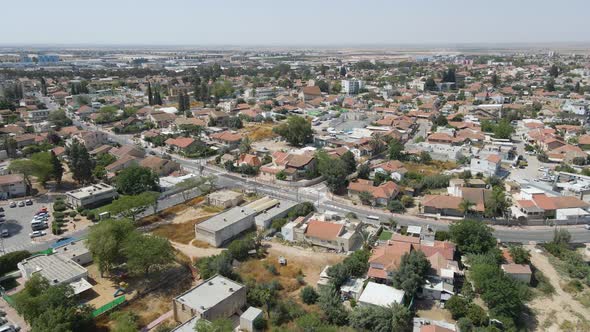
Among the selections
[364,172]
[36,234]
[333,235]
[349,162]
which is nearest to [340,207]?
[364,172]

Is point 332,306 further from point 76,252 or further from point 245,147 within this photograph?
point 245,147

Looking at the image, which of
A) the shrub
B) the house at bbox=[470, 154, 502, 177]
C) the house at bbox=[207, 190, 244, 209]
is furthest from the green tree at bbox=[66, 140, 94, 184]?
the house at bbox=[470, 154, 502, 177]

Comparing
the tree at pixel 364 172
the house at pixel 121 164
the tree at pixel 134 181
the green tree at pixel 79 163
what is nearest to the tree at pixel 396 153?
the tree at pixel 364 172

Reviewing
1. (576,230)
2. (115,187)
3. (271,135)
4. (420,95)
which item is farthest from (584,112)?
(115,187)

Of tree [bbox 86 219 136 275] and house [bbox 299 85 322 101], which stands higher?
house [bbox 299 85 322 101]

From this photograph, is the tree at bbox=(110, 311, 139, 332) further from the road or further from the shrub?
the road

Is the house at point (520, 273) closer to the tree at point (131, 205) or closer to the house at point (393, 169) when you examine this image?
the house at point (393, 169)
